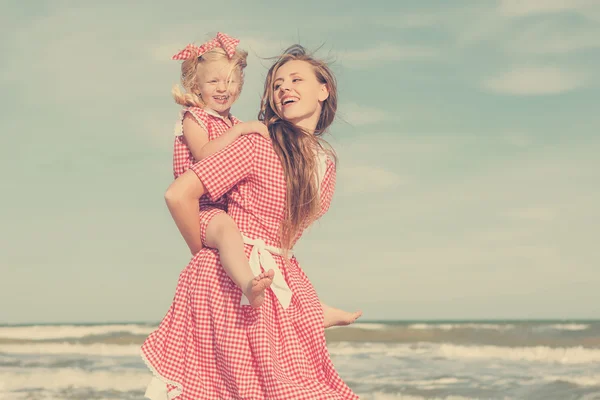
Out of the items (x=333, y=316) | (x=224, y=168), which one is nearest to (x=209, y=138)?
(x=224, y=168)

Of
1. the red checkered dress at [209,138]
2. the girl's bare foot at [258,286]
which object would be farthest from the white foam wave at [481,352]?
the girl's bare foot at [258,286]

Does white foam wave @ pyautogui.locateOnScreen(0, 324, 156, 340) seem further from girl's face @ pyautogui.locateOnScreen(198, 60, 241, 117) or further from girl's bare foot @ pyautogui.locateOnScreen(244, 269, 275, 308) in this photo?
girl's bare foot @ pyautogui.locateOnScreen(244, 269, 275, 308)

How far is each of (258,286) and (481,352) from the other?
35.1 ft

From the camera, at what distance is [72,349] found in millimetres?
15258

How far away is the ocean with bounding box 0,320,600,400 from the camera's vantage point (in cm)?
884

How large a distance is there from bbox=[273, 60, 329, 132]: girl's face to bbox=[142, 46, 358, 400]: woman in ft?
0.32

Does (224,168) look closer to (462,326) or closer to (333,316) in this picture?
(333,316)

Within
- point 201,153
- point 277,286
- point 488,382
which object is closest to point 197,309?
point 277,286

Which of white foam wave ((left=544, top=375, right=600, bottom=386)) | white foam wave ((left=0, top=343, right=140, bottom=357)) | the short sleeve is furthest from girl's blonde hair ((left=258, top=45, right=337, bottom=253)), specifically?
white foam wave ((left=0, top=343, right=140, bottom=357))

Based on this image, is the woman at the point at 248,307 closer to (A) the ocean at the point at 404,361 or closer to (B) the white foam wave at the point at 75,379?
(A) the ocean at the point at 404,361

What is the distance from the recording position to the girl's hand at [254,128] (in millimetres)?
3303

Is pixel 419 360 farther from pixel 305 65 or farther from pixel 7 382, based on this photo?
pixel 305 65

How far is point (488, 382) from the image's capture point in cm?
929

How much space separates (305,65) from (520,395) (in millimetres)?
5980
